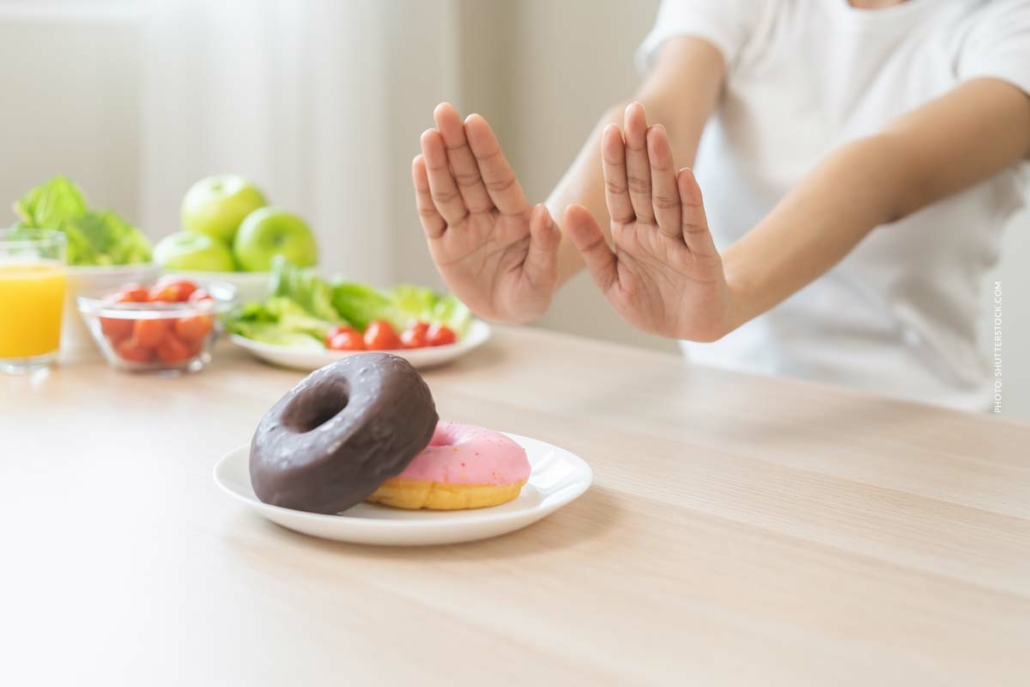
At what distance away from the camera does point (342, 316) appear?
1438mm

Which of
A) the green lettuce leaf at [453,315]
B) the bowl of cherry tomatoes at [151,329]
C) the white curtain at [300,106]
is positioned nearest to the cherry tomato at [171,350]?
the bowl of cherry tomatoes at [151,329]

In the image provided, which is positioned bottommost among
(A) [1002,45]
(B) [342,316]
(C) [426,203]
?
(B) [342,316]

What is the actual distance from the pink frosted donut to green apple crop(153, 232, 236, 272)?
82cm

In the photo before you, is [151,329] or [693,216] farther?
[151,329]

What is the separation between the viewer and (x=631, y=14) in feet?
9.46

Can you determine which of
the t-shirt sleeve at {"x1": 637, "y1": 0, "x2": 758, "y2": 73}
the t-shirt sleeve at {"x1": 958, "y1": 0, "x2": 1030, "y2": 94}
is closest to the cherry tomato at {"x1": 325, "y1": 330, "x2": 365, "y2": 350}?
the t-shirt sleeve at {"x1": 637, "y1": 0, "x2": 758, "y2": 73}

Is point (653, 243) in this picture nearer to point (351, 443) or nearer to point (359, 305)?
point (351, 443)

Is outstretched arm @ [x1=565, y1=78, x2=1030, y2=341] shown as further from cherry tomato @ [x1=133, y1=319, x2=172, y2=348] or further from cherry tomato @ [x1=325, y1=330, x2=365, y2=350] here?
cherry tomato @ [x1=133, y1=319, x2=172, y2=348]

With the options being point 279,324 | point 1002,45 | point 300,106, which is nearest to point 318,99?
point 300,106

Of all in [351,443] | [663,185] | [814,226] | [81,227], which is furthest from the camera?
[81,227]

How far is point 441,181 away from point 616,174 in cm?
18

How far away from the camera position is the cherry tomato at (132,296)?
→ 1.24 m

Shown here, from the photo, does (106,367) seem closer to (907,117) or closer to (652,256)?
(652,256)

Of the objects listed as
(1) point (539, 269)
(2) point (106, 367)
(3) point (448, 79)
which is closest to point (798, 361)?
(1) point (539, 269)
